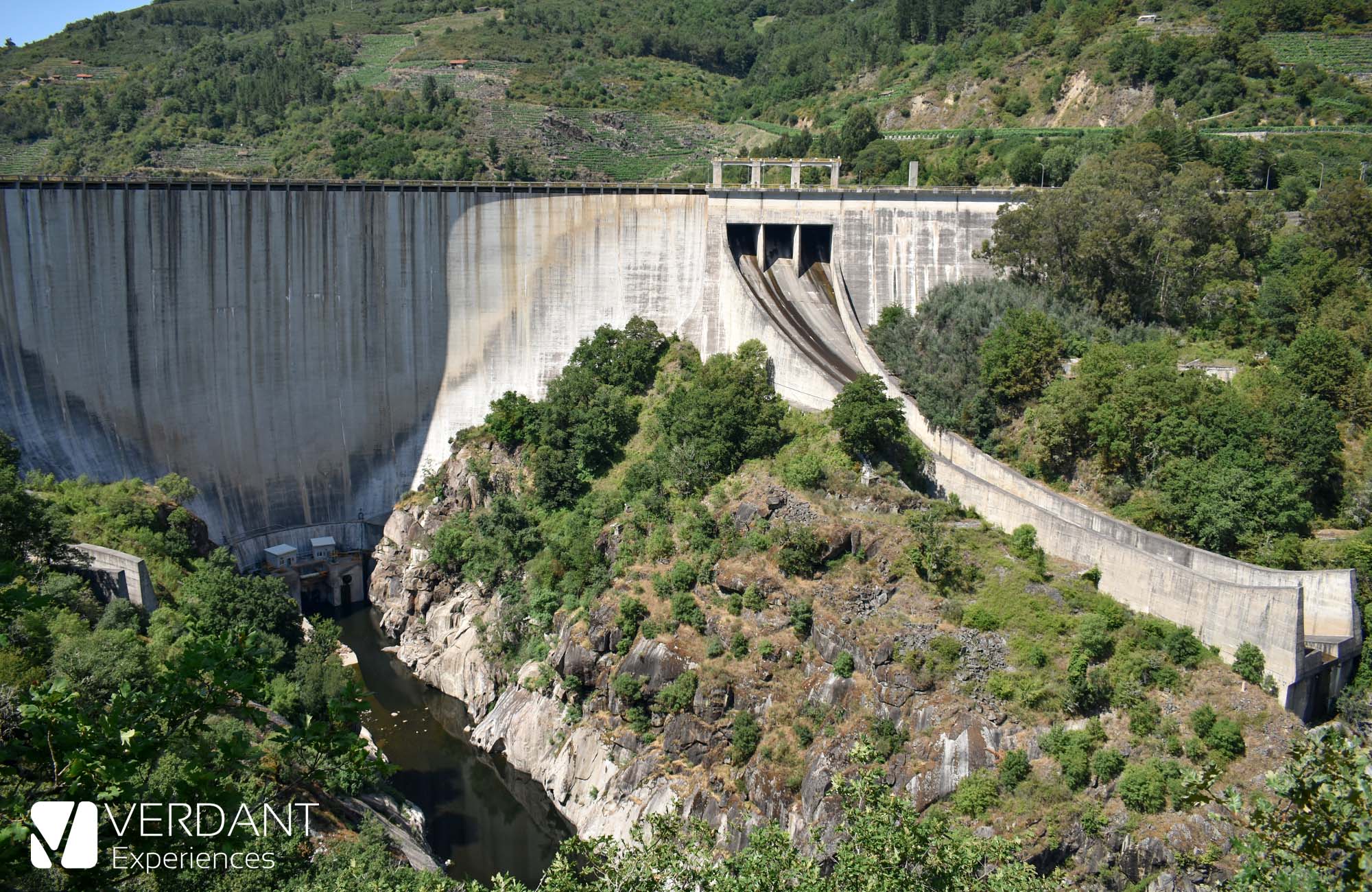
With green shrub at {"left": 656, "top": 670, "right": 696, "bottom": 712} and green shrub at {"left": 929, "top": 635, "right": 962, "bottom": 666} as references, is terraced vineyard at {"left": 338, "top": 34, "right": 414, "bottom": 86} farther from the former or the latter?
green shrub at {"left": 929, "top": 635, "right": 962, "bottom": 666}

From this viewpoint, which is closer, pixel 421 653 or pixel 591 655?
pixel 591 655

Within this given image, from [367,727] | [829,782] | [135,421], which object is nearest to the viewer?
[829,782]

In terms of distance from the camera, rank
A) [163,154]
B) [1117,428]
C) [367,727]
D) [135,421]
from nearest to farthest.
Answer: [1117,428] → [367,727] → [135,421] → [163,154]

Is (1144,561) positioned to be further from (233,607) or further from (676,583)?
(233,607)

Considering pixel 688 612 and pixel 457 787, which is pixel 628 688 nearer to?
pixel 688 612

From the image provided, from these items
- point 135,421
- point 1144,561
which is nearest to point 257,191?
point 135,421

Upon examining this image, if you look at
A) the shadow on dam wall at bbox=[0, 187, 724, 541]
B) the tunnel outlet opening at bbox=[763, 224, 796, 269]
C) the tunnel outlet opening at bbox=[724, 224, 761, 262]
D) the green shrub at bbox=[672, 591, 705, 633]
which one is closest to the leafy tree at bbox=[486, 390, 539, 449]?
the shadow on dam wall at bbox=[0, 187, 724, 541]

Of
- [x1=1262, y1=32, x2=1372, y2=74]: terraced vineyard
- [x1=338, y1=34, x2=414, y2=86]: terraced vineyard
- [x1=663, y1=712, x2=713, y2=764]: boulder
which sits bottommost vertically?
[x1=663, y1=712, x2=713, y2=764]: boulder
